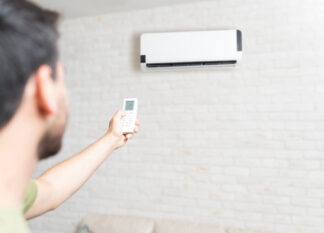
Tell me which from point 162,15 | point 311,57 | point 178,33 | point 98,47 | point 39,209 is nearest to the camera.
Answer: point 39,209

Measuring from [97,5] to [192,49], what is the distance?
0.82 metres

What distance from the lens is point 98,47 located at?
2.61m

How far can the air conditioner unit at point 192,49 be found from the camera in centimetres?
219

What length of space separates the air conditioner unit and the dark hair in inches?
69.2

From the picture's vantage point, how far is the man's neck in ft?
1.77

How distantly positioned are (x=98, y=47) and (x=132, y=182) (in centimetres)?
115

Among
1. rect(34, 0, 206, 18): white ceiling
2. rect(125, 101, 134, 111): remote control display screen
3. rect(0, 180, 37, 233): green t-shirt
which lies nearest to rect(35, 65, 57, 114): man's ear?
rect(0, 180, 37, 233): green t-shirt

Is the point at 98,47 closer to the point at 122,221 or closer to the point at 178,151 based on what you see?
the point at 178,151

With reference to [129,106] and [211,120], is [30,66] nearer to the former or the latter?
[129,106]

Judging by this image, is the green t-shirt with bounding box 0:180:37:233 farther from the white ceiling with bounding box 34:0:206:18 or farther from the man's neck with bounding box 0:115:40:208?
the white ceiling with bounding box 34:0:206:18

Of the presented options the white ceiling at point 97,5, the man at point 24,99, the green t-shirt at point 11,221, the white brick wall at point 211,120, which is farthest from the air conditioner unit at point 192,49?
the green t-shirt at point 11,221

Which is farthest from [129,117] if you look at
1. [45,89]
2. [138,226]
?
[138,226]

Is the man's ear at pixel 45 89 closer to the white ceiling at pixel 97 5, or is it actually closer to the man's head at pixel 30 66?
the man's head at pixel 30 66

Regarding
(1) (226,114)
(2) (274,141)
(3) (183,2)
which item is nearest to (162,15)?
(3) (183,2)
